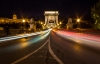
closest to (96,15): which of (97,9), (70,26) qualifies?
(97,9)

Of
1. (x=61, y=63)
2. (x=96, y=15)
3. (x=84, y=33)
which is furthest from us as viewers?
(x=96, y=15)

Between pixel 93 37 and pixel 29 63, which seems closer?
pixel 29 63

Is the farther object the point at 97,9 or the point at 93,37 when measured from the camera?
the point at 97,9

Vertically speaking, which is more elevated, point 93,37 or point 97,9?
point 97,9

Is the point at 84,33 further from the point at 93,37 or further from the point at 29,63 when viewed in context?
the point at 29,63

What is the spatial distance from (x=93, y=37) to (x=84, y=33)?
492 centimetres

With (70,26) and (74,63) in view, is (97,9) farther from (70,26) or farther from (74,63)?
(74,63)

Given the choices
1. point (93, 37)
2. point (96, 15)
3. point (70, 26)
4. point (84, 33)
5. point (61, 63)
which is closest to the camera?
point (61, 63)

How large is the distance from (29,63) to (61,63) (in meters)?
1.44

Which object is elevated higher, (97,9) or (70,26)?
(97,9)

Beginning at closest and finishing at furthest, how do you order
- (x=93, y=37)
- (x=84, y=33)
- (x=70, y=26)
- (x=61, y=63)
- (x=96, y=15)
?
(x=61, y=63), (x=93, y=37), (x=84, y=33), (x=96, y=15), (x=70, y=26)

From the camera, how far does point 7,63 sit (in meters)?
9.12

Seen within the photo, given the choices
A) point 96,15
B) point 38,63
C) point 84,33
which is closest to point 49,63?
point 38,63

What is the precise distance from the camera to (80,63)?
918cm
